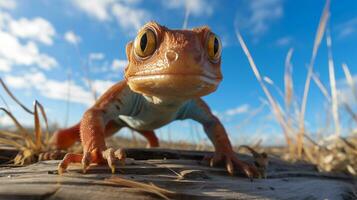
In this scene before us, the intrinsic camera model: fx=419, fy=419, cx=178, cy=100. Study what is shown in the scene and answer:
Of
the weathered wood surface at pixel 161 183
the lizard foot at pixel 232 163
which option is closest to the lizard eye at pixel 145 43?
the weathered wood surface at pixel 161 183

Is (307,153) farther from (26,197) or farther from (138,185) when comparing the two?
(26,197)

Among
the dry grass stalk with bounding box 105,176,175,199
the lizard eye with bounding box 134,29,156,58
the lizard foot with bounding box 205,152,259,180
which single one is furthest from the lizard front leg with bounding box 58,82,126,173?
the lizard foot with bounding box 205,152,259,180

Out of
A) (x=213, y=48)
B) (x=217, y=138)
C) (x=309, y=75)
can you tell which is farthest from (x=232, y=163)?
(x=309, y=75)

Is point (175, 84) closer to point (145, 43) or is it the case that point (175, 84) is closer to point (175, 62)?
point (175, 62)

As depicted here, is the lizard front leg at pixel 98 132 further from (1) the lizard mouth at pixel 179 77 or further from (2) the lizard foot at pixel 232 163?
(2) the lizard foot at pixel 232 163

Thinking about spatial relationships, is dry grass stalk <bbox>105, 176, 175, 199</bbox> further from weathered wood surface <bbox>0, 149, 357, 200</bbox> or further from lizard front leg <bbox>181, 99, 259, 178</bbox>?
→ lizard front leg <bbox>181, 99, 259, 178</bbox>

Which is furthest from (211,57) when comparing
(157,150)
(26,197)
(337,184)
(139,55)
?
(337,184)
